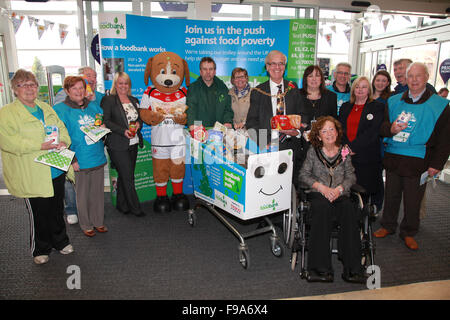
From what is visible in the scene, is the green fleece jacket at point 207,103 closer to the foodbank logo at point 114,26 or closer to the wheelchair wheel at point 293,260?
the foodbank logo at point 114,26

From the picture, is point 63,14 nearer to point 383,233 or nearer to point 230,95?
point 230,95

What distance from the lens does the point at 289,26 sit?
4.37m

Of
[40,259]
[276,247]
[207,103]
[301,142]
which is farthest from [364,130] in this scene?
[40,259]

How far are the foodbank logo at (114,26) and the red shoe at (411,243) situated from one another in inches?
155

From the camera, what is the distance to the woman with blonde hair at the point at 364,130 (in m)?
3.16

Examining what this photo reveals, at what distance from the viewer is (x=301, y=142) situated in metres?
3.31

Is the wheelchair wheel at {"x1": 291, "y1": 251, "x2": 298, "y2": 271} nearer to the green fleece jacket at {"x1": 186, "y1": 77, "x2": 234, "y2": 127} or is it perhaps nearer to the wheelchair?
the wheelchair

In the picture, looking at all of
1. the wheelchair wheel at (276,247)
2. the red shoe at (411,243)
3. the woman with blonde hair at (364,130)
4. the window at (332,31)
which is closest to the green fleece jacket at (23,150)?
the wheelchair wheel at (276,247)

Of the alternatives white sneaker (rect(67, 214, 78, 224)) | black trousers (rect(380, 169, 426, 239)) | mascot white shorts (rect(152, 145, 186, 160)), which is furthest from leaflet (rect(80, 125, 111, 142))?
black trousers (rect(380, 169, 426, 239))

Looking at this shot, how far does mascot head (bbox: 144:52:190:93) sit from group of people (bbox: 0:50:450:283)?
23 centimetres

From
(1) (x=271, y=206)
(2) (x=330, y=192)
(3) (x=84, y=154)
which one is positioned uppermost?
(3) (x=84, y=154)

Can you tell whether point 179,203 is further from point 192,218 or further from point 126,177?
point 126,177

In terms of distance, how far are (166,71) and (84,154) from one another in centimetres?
134
